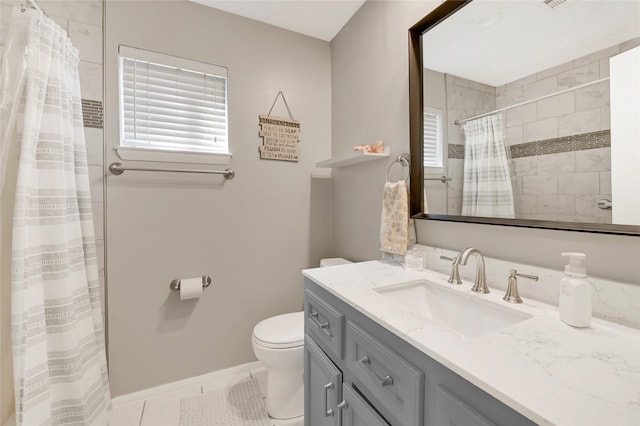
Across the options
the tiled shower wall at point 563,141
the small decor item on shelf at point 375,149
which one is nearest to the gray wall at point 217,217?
the small decor item on shelf at point 375,149

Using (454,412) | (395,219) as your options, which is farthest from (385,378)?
(395,219)

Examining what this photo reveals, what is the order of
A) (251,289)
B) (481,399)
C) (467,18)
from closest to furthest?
(481,399)
(467,18)
(251,289)

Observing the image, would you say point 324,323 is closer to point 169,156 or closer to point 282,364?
point 282,364

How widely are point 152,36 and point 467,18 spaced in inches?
70.0

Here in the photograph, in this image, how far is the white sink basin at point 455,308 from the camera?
862 mm

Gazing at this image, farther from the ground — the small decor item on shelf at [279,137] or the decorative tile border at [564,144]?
the small decor item on shelf at [279,137]

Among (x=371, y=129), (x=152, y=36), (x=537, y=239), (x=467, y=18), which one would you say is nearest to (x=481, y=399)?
(x=537, y=239)

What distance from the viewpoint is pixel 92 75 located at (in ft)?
4.98

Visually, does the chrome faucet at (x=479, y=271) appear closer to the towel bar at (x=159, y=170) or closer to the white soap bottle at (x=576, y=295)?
the white soap bottle at (x=576, y=295)

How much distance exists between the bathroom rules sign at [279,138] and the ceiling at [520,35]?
41.0 inches

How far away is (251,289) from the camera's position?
194cm

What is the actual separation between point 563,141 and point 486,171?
262mm

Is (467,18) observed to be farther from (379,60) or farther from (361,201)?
(361,201)

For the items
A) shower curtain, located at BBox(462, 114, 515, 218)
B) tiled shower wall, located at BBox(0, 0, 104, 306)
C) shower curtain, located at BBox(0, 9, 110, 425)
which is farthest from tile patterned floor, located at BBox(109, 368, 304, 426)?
shower curtain, located at BBox(462, 114, 515, 218)
